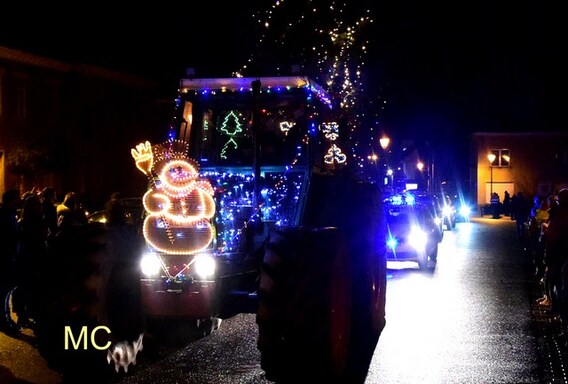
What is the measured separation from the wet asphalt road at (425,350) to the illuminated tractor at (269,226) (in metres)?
0.46

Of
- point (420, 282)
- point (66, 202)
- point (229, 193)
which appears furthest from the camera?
point (420, 282)

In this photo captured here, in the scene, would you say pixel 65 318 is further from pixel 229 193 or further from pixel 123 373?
pixel 229 193

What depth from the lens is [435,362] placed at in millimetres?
9820

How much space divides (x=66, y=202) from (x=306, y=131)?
5.99 metres

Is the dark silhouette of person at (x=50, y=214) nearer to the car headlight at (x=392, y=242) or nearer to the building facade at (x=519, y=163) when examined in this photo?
the car headlight at (x=392, y=242)

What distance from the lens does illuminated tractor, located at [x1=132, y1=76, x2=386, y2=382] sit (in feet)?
25.6

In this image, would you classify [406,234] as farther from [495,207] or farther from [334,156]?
[495,207]

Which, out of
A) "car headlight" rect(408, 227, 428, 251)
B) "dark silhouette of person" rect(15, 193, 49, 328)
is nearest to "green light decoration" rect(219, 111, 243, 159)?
"dark silhouette of person" rect(15, 193, 49, 328)

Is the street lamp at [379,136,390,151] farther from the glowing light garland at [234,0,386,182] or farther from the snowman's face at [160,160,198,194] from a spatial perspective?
the snowman's face at [160,160,198,194]

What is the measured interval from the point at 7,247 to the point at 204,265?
3883mm

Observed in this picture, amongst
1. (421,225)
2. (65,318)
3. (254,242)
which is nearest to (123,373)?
(65,318)

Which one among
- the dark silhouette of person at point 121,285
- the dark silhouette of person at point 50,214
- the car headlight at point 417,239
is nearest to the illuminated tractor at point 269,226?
the dark silhouette of person at point 121,285

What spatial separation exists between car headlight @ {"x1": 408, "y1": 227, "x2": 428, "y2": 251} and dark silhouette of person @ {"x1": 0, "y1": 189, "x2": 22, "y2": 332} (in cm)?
1090

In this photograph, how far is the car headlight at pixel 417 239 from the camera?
2042cm
